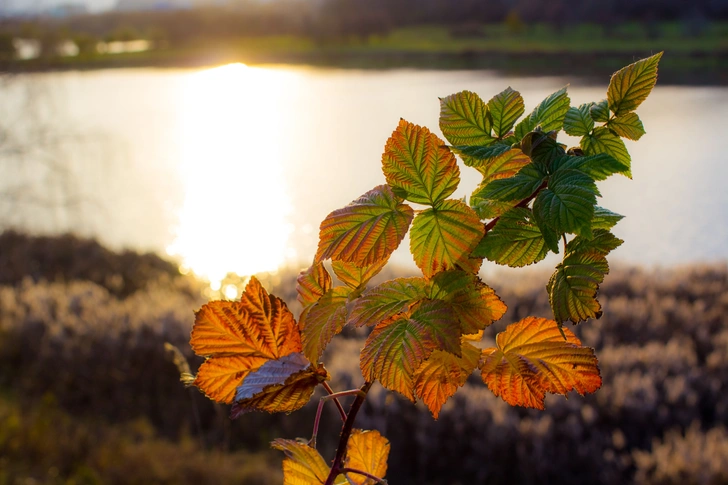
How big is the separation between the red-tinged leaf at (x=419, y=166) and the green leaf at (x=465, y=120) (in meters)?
0.02

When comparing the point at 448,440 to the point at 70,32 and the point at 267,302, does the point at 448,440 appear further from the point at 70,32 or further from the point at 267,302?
the point at 70,32

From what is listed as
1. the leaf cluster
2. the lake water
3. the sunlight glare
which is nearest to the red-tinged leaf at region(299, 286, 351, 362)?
the leaf cluster

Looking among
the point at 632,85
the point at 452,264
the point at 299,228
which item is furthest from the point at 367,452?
the point at 299,228

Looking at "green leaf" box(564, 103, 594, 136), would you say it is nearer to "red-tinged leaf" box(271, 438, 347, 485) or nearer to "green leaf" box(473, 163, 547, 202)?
"green leaf" box(473, 163, 547, 202)

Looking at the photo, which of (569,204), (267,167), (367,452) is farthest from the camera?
(267,167)

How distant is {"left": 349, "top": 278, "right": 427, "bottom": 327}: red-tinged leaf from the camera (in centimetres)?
30

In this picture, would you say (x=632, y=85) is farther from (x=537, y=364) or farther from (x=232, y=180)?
(x=232, y=180)

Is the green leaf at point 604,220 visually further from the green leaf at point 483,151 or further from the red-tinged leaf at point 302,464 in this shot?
the red-tinged leaf at point 302,464

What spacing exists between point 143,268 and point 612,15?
5.82 m

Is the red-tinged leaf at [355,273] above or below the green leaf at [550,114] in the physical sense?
below

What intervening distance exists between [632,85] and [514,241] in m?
0.11

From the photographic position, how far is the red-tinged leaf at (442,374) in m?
0.35

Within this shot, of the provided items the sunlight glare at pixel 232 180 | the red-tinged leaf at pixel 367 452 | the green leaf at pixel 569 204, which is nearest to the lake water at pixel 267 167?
the sunlight glare at pixel 232 180

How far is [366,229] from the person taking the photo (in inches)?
12.0
